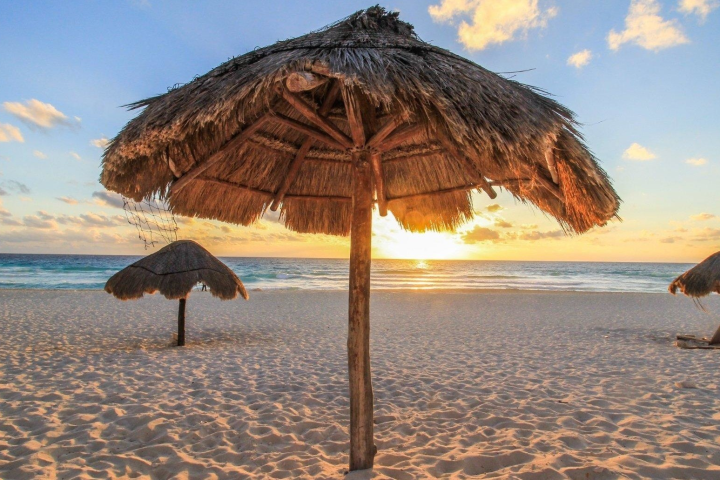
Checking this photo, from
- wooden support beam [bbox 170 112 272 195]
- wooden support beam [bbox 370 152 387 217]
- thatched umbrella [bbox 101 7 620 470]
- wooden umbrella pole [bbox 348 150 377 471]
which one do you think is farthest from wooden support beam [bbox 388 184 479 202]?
wooden support beam [bbox 170 112 272 195]

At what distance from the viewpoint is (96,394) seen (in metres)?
4.16

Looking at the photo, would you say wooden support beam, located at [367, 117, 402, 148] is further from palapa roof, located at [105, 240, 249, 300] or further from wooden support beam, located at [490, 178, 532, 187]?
palapa roof, located at [105, 240, 249, 300]

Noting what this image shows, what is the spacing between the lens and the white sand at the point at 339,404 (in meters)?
2.76

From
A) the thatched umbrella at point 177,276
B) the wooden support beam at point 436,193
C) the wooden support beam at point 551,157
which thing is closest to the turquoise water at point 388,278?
the thatched umbrella at point 177,276

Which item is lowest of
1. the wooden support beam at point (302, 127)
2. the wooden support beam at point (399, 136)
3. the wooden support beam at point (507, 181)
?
the wooden support beam at point (507, 181)

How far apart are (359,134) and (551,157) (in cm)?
105

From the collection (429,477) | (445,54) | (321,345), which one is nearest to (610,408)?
(429,477)

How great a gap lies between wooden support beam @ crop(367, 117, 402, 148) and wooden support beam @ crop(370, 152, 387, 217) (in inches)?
19.8

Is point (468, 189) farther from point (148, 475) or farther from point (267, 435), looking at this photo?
point (148, 475)

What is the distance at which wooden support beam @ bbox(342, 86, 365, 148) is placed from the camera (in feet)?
6.69

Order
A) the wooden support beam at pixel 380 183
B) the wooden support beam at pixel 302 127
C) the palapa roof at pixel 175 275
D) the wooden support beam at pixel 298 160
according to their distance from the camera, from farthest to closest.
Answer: the palapa roof at pixel 175 275, the wooden support beam at pixel 380 183, the wooden support beam at pixel 298 160, the wooden support beam at pixel 302 127

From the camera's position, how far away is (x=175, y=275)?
6.43 meters

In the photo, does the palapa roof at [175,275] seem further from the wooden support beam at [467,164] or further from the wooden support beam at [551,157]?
the wooden support beam at [551,157]

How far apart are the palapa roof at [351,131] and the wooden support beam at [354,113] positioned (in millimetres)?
15
